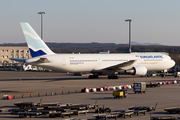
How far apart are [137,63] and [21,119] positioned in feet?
147

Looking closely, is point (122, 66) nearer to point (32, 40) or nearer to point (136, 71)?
point (136, 71)

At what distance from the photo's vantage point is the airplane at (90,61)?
5741cm

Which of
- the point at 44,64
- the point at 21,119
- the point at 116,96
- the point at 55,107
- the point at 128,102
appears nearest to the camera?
the point at 21,119

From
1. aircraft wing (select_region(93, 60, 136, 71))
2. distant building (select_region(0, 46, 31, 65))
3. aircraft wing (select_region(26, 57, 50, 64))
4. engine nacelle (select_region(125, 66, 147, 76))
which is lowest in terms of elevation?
engine nacelle (select_region(125, 66, 147, 76))

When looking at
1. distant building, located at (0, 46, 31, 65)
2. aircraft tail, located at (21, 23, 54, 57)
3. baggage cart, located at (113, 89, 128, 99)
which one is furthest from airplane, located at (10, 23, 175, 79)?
distant building, located at (0, 46, 31, 65)

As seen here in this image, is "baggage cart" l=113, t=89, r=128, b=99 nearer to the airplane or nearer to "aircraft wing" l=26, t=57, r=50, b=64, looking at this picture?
the airplane

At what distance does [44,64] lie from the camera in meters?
56.4

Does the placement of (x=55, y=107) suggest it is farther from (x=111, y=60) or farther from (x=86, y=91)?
(x=111, y=60)

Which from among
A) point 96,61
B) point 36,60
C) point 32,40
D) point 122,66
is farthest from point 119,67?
point 32,40

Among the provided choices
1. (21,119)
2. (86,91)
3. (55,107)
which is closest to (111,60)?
(86,91)

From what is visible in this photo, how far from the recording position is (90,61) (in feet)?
203

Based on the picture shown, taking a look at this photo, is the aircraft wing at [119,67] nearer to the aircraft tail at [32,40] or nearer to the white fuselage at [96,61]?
the white fuselage at [96,61]

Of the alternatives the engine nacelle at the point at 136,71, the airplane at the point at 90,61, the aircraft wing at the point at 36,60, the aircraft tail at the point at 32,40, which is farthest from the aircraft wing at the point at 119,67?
the aircraft tail at the point at 32,40

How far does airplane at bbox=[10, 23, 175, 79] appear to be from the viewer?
188 feet
